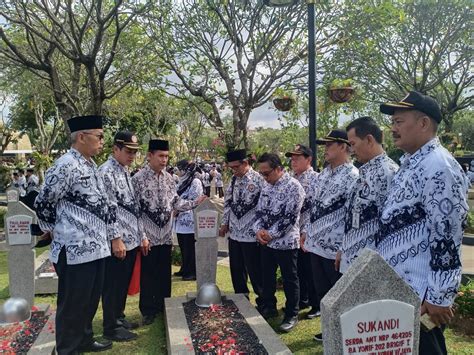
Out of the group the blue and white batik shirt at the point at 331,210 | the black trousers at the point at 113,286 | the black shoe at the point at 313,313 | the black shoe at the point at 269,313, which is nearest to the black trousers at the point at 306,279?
the black shoe at the point at 313,313

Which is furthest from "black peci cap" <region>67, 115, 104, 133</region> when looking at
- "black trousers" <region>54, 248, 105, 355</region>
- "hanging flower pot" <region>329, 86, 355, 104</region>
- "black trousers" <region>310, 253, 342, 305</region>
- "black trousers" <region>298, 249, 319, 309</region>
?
"hanging flower pot" <region>329, 86, 355, 104</region>

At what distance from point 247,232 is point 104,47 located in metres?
→ 7.70

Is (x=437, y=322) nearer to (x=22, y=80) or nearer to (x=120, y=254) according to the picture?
(x=120, y=254)

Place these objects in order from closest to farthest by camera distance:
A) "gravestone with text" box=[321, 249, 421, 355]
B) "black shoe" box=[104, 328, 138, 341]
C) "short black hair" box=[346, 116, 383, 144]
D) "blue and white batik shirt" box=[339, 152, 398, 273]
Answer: "gravestone with text" box=[321, 249, 421, 355] < "blue and white batik shirt" box=[339, 152, 398, 273] < "short black hair" box=[346, 116, 383, 144] < "black shoe" box=[104, 328, 138, 341]

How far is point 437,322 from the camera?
232cm

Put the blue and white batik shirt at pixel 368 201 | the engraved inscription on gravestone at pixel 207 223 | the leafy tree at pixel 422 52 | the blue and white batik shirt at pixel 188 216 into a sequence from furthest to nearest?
the leafy tree at pixel 422 52, the blue and white batik shirt at pixel 188 216, the engraved inscription on gravestone at pixel 207 223, the blue and white batik shirt at pixel 368 201

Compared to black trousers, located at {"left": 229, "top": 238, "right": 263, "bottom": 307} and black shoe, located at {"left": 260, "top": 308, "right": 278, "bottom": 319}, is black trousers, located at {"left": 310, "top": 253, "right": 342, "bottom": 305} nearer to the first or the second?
black shoe, located at {"left": 260, "top": 308, "right": 278, "bottom": 319}

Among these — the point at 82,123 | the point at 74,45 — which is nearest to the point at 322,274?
the point at 82,123

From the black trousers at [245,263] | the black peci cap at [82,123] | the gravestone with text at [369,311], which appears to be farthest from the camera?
the black trousers at [245,263]

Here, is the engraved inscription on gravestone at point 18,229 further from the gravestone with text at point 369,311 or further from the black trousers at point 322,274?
the gravestone with text at point 369,311

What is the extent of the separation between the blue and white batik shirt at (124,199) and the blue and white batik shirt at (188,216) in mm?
2296

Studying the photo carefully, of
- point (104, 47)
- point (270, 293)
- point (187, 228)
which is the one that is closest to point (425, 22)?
point (104, 47)

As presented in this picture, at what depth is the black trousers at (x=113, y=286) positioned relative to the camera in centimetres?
470

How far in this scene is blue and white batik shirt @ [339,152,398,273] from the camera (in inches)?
135
